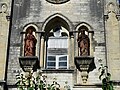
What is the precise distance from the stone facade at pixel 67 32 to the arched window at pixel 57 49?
176 mm

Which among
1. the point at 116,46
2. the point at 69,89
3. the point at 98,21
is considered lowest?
the point at 69,89

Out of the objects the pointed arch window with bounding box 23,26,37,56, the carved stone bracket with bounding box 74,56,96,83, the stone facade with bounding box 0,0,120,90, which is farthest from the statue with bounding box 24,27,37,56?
the carved stone bracket with bounding box 74,56,96,83

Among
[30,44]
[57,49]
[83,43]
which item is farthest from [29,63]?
[83,43]

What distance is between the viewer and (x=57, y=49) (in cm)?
1752

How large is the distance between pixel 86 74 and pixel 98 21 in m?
2.71

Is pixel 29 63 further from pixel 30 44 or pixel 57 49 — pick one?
pixel 57 49

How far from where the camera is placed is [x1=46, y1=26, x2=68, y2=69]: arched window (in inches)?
671

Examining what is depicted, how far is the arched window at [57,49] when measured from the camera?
55.9ft

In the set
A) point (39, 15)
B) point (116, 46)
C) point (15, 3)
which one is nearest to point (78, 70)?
point (116, 46)

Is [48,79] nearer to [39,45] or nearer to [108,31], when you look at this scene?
[39,45]

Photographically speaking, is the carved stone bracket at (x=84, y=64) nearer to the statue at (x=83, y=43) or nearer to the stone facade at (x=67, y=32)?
the stone facade at (x=67, y=32)

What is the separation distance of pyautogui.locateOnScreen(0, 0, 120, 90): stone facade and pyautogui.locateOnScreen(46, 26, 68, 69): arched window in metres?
0.18

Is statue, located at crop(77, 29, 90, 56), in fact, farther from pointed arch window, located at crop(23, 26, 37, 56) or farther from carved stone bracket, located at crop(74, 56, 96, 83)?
pointed arch window, located at crop(23, 26, 37, 56)

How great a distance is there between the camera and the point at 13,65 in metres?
16.6
